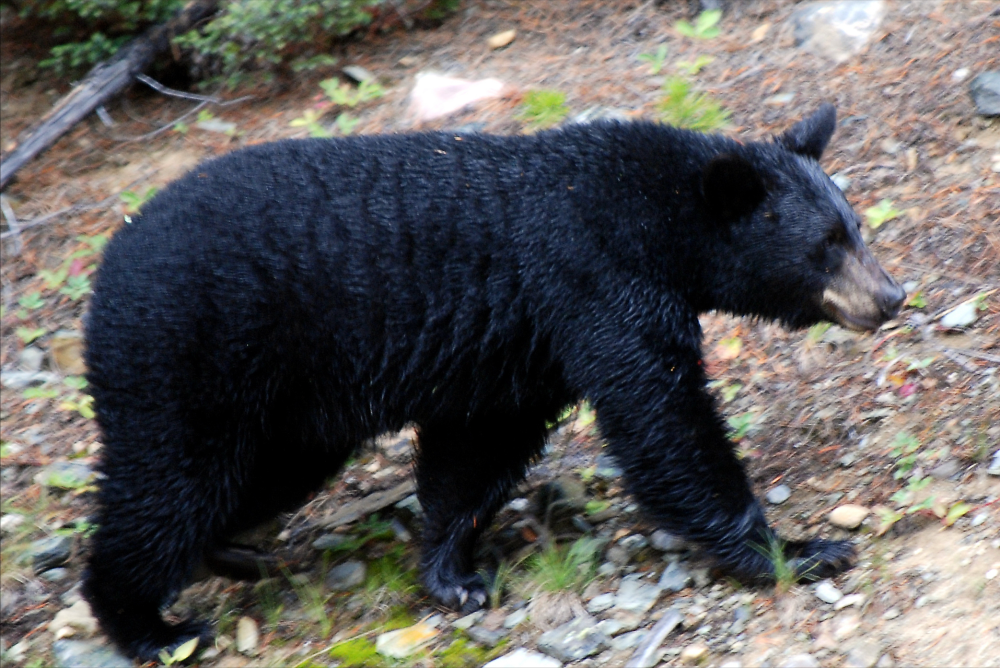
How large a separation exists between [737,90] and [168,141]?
4165 millimetres

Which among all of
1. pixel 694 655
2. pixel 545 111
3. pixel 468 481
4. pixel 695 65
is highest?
pixel 545 111

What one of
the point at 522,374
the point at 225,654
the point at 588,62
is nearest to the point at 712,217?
the point at 522,374

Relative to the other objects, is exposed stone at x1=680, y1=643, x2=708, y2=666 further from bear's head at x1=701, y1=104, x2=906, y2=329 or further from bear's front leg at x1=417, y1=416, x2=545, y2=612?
bear's head at x1=701, y1=104, x2=906, y2=329

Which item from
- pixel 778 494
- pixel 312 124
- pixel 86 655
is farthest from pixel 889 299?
pixel 312 124

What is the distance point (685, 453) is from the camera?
12.8 ft

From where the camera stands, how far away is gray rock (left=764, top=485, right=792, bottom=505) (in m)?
4.39

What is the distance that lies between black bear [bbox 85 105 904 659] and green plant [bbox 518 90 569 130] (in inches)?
93.7

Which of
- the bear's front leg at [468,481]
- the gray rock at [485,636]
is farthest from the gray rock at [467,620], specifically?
the bear's front leg at [468,481]

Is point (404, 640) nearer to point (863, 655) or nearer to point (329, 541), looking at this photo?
point (329, 541)

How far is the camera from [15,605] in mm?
4871

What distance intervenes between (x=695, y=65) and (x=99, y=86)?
4.39 m

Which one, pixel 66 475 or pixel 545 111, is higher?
pixel 545 111

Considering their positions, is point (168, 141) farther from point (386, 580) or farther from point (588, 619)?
point (588, 619)

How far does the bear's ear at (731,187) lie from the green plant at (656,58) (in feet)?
10.3
